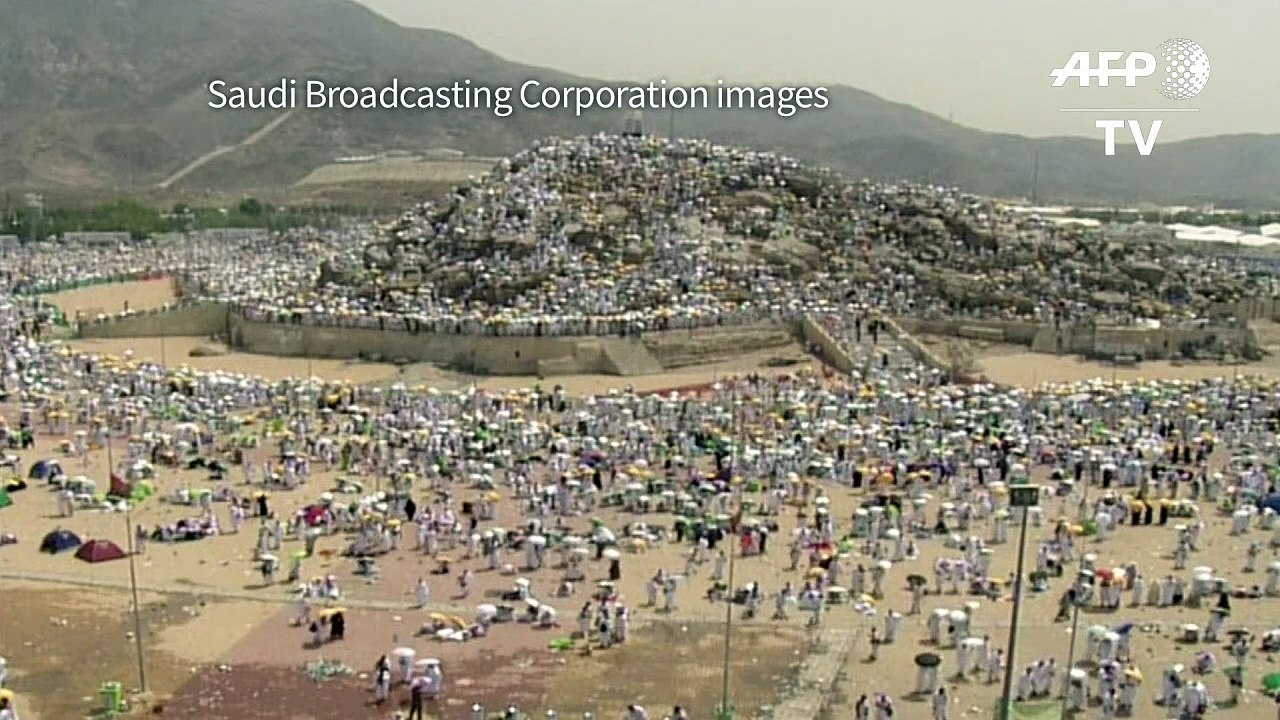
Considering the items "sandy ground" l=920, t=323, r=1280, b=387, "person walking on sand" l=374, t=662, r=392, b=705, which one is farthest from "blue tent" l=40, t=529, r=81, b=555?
"sandy ground" l=920, t=323, r=1280, b=387

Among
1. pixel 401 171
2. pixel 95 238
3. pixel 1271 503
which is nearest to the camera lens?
pixel 1271 503

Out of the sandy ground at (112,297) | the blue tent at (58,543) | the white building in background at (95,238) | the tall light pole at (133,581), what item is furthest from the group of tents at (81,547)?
the white building in background at (95,238)

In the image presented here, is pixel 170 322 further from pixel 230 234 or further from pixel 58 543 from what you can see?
pixel 230 234

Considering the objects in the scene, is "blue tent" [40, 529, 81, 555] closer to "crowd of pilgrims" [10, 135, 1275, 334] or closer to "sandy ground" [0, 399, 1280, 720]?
"sandy ground" [0, 399, 1280, 720]

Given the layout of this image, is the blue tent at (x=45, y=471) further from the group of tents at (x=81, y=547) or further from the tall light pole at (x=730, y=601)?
→ the tall light pole at (x=730, y=601)

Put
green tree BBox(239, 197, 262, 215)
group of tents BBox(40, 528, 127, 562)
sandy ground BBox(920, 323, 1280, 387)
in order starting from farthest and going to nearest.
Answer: green tree BBox(239, 197, 262, 215), sandy ground BBox(920, 323, 1280, 387), group of tents BBox(40, 528, 127, 562)

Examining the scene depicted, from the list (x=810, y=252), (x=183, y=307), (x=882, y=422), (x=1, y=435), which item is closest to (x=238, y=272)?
(x=183, y=307)

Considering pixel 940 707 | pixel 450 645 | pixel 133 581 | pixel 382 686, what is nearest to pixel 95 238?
pixel 133 581
